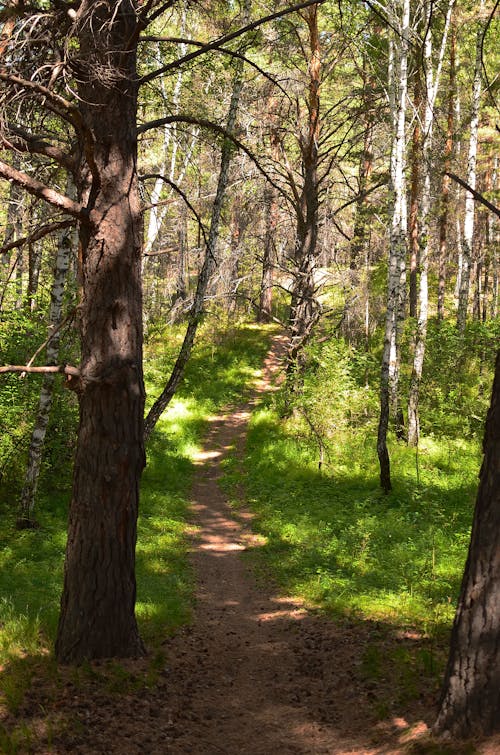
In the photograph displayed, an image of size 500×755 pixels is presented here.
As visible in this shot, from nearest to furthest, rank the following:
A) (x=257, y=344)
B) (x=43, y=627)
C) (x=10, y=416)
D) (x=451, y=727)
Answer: (x=451, y=727) → (x=43, y=627) → (x=10, y=416) → (x=257, y=344)

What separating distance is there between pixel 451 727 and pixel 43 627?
389cm

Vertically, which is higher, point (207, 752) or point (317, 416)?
point (317, 416)

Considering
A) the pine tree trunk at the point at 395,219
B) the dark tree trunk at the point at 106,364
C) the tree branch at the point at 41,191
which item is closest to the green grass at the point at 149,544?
the dark tree trunk at the point at 106,364

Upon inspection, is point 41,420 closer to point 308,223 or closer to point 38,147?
point 38,147

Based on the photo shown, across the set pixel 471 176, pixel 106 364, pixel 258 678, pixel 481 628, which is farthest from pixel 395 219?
pixel 481 628

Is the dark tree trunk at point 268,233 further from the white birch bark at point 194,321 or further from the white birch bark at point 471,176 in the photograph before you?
the white birch bark at point 194,321

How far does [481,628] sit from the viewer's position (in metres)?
3.88

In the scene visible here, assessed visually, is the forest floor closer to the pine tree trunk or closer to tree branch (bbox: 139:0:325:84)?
the pine tree trunk

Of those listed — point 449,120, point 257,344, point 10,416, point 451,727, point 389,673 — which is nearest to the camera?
point 451,727

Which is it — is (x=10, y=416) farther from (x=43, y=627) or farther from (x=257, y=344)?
(x=257, y=344)

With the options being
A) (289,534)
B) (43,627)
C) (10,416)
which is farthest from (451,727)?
(10,416)

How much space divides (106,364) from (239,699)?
3317 mm

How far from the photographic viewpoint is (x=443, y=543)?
30.4 feet

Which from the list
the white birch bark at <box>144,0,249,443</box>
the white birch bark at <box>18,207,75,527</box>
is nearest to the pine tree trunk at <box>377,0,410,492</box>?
the white birch bark at <box>144,0,249,443</box>
